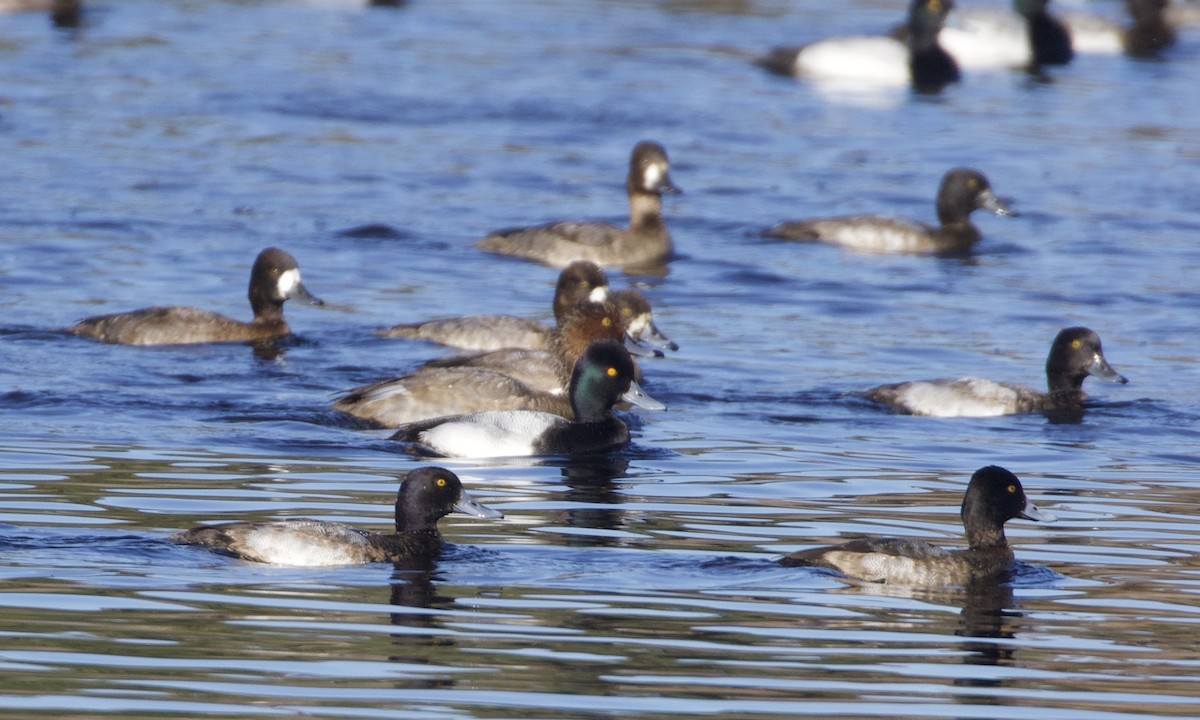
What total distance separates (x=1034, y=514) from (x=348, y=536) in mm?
3373

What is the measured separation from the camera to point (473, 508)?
10773mm

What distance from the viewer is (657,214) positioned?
71.3ft

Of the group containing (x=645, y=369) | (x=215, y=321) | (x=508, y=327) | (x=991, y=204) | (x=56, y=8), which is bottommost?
(x=645, y=369)

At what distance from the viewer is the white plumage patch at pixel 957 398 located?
14719 millimetres

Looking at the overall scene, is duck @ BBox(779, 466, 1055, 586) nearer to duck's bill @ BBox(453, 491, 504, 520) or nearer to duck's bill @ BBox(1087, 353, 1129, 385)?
duck's bill @ BBox(453, 491, 504, 520)

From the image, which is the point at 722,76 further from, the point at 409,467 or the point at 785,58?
the point at 409,467

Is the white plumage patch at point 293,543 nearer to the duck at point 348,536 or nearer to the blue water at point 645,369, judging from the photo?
the duck at point 348,536

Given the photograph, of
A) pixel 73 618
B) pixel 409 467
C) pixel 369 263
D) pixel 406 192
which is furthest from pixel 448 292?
pixel 73 618

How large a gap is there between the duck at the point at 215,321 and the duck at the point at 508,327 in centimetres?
94

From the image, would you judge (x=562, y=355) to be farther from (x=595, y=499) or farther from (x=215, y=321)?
(x=595, y=499)

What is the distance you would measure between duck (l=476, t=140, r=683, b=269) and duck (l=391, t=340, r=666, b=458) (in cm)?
648

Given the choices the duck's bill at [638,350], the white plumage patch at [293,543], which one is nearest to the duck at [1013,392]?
the duck's bill at [638,350]

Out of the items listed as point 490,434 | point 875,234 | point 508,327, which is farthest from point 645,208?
point 490,434

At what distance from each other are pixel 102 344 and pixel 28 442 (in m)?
3.62
